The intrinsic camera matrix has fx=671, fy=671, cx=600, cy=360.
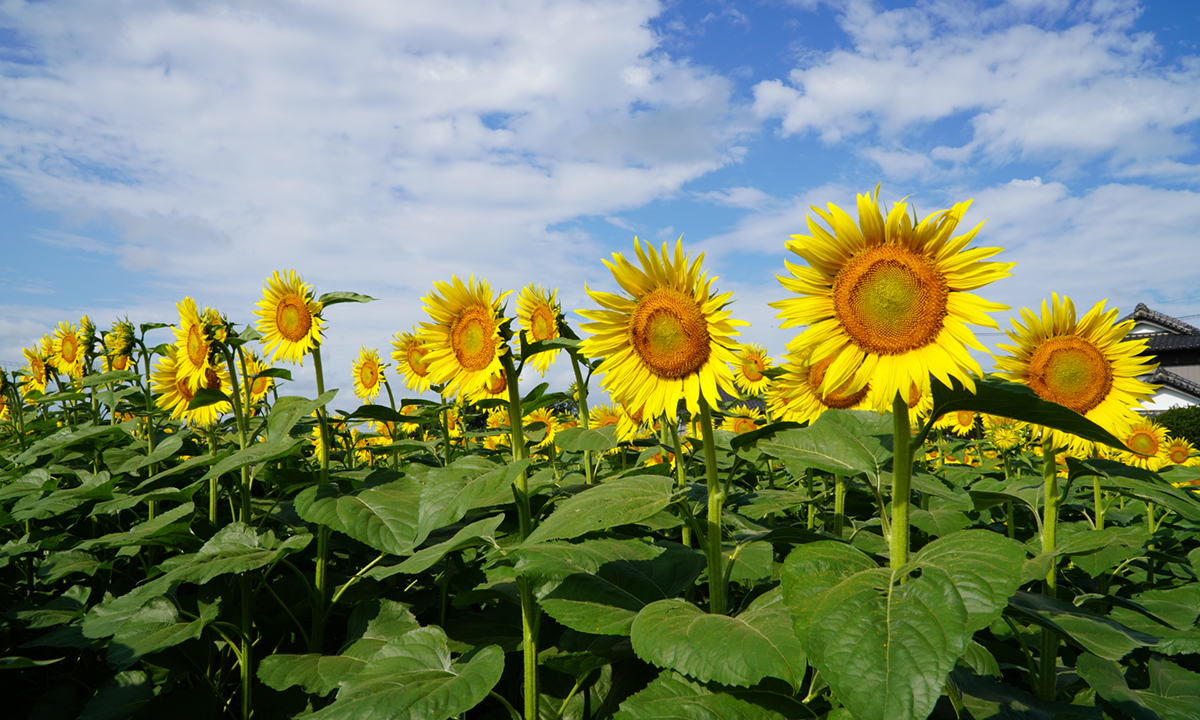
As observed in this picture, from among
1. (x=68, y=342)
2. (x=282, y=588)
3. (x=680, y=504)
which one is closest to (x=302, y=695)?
(x=282, y=588)

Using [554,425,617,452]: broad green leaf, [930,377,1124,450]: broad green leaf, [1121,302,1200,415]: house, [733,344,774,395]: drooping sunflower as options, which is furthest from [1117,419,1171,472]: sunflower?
[1121,302,1200,415]: house

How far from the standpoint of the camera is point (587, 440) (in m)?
2.95

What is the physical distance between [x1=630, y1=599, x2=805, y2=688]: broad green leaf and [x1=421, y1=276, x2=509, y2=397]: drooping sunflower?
1350 millimetres

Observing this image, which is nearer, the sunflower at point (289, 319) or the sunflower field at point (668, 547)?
the sunflower field at point (668, 547)

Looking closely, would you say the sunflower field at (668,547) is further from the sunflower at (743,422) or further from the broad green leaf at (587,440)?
the sunflower at (743,422)

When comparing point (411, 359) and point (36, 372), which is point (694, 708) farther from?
point (36, 372)

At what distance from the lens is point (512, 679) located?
295 centimetres

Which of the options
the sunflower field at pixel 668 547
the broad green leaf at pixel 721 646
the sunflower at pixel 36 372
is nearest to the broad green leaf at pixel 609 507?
the sunflower field at pixel 668 547

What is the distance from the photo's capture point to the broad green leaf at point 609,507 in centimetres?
185

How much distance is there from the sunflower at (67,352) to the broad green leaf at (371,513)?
15.8ft

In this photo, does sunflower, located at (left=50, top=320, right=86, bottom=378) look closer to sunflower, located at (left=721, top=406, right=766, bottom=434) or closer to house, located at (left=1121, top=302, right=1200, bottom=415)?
sunflower, located at (left=721, top=406, right=766, bottom=434)

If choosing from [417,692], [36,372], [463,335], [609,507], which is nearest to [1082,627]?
[609,507]

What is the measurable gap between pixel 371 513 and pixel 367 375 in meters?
3.62

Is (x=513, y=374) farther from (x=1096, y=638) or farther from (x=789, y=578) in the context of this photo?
(x=1096, y=638)
